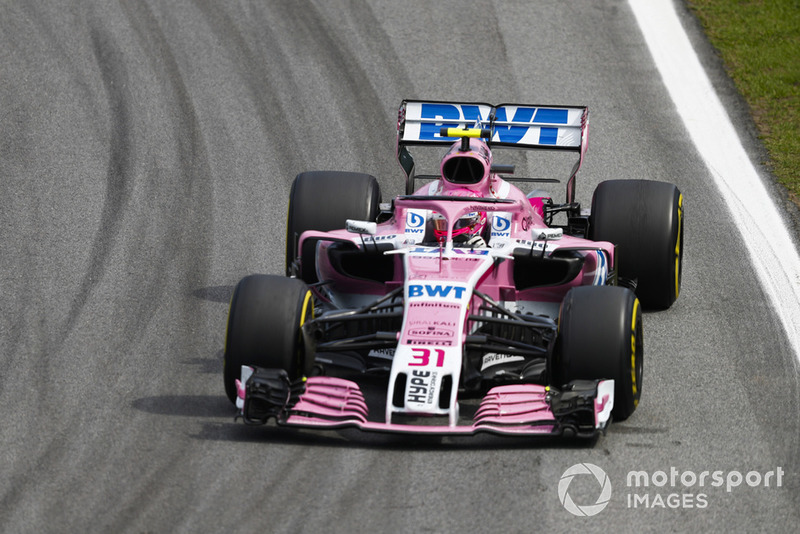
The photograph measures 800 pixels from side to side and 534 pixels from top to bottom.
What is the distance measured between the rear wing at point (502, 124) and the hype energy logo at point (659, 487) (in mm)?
4934

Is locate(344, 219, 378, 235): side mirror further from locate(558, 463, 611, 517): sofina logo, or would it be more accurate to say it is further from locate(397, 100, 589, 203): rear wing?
locate(558, 463, 611, 517): sofina logo

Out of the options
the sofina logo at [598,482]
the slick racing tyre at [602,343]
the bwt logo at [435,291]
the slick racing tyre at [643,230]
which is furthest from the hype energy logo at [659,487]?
the slick racing tyre at [643,230]

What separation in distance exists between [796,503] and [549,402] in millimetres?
1875

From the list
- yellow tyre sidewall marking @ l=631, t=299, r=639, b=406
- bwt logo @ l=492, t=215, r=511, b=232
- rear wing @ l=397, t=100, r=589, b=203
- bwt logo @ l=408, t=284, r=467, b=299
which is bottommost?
yellow tyre sidewall marking @ l=631, t=299, r=639, b=406

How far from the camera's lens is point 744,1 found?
75.2 ft

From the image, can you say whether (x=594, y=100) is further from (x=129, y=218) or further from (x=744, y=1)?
(x=129, y=218)

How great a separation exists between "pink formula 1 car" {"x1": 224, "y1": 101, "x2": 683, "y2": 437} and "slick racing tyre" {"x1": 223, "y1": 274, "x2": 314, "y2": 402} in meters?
0.01

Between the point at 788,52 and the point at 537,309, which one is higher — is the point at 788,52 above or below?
above

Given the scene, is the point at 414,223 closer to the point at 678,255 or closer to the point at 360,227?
the point at 360,227

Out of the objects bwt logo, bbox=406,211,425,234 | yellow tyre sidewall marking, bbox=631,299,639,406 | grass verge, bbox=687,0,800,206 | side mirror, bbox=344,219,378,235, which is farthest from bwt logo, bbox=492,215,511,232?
grass verge, bbox=687,0,800,206

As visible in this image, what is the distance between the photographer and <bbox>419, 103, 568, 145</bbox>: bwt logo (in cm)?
1402

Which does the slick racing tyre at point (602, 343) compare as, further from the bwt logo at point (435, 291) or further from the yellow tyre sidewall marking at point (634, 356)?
the bwt logo at point (435, 291)

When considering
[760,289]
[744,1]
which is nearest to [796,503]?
[760,289]

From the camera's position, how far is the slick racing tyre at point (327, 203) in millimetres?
13180
